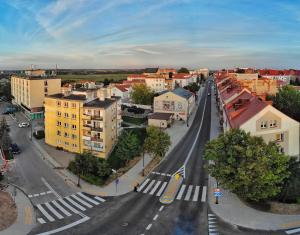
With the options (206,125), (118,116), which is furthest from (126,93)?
(118,116)

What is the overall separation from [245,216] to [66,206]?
68.2 feet

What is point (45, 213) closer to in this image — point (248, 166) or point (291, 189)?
point (248, 166)

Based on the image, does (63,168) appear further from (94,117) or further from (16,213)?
(16,213)

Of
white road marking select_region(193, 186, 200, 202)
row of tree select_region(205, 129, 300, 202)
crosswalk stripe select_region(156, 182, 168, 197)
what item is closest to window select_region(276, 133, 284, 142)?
row of tree select_region(205, 129, 300, 202)

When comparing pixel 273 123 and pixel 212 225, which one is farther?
pixel 273 123

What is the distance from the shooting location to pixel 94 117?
190 ft

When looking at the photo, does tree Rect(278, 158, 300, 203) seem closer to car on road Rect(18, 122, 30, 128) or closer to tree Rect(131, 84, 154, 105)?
car on road Rect(18, 122, 30, 128)

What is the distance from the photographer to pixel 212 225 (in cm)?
3288

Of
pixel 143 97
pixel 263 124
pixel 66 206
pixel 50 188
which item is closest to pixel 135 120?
pixel 143 97

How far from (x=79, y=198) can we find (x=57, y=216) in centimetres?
518

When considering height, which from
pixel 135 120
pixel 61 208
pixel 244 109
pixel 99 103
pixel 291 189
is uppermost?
pixel 99 103

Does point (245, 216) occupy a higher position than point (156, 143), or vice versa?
point (156, 143)

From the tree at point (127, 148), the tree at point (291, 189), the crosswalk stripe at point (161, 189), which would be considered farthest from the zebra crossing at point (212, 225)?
the tree at point (127, 148)

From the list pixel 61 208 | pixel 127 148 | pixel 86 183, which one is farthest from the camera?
pixel 127 148
